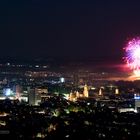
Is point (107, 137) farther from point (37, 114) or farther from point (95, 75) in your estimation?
point (95, 75)

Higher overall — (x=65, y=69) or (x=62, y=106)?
(x=65, y=69)

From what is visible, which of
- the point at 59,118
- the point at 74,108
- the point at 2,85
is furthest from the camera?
the point at 2,85

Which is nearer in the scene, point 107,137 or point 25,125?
point 107,137

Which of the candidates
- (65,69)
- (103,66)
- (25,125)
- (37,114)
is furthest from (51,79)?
(25,125)

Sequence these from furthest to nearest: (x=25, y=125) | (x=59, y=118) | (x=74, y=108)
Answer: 1. (x=74, y=108)
2. (x=59, y=118)
3. (x=25, y=125)

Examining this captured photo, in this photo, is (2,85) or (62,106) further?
(2,85)

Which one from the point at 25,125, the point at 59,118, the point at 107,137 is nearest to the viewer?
the point at 107,137

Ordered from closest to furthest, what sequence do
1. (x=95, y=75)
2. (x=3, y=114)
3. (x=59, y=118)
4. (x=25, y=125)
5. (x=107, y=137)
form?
(x=107, y=137) → (x=25, y=125) → (x=59, y=118) → (x=3, y=114) → (x=95, y=75)

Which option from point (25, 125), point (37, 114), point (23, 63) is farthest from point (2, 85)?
point (25, 125)

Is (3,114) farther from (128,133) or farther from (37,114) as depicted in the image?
(128,133)
